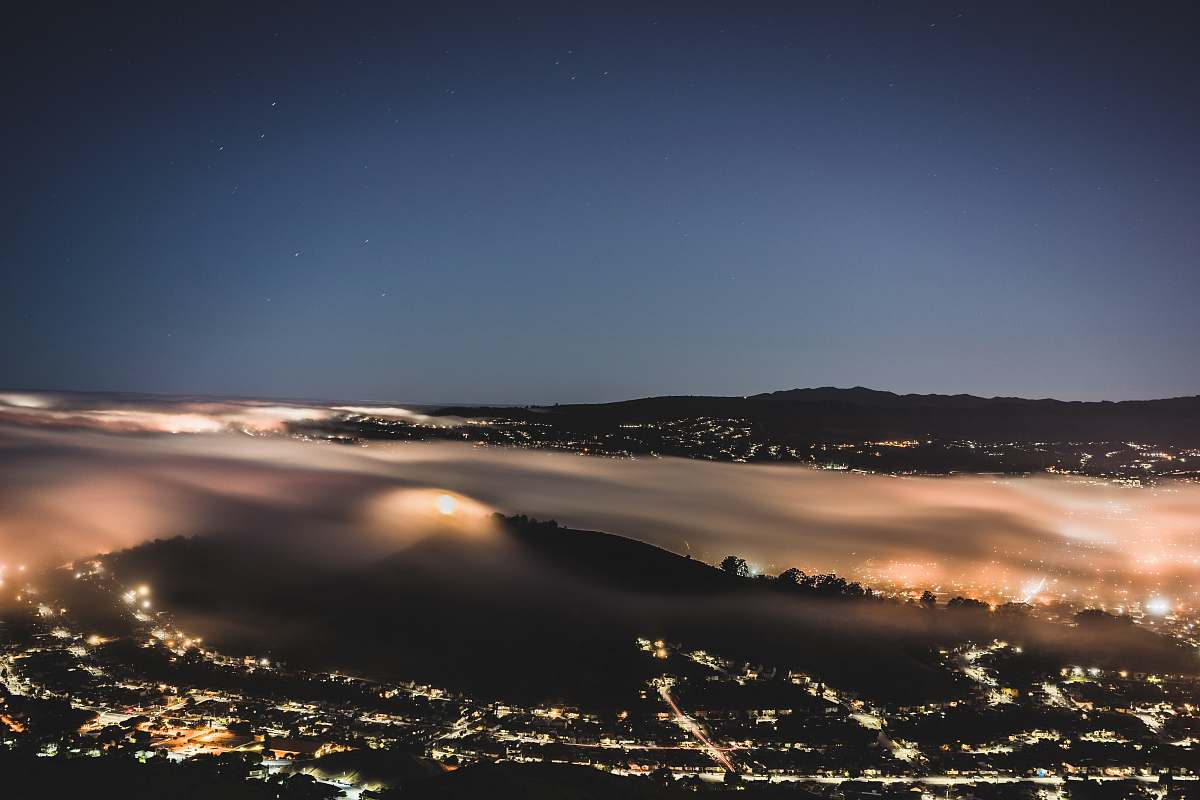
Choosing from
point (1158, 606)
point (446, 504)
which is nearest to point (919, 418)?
point (1158, 606)

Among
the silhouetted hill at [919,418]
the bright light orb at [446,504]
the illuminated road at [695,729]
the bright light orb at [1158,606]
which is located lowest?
the illuminated road at [695,729]

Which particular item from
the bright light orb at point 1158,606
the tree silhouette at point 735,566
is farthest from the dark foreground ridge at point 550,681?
the bright light orb at point 1158,606

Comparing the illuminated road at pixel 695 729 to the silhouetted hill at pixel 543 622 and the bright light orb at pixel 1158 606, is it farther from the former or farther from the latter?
the bright light orb at pixel 1158 606

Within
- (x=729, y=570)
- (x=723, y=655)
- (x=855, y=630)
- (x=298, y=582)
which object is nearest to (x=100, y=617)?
(x=298, y=582)

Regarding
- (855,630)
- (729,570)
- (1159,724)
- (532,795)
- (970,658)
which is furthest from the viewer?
(729,570)

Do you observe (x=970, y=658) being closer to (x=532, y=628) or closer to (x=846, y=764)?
(x=846, y=764)

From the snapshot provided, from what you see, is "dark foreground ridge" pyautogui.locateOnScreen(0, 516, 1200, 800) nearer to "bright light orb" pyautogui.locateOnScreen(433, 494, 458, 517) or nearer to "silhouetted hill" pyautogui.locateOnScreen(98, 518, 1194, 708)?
"silhouetted hill" pyautogui.locateOnScreen(98, 518, 1194, 708)
